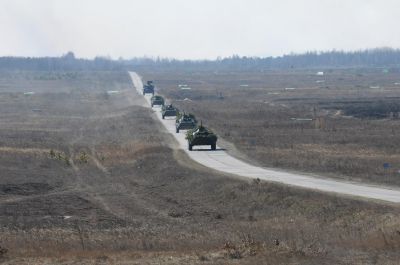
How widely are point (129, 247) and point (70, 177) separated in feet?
86.9

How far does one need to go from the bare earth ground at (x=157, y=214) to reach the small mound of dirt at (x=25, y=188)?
6 cm

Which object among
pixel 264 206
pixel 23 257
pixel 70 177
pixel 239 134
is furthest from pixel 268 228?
pixel 239 134

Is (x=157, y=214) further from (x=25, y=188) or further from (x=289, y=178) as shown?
(x=25, y=188)

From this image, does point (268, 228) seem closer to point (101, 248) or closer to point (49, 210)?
point (101, 248)

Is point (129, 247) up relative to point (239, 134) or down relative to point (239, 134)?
up

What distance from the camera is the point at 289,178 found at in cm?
4556

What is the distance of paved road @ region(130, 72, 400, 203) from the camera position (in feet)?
126

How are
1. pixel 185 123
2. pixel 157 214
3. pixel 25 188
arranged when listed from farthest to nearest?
1. pixel 185 123
2. pixel 25 188
3. pixel 157 214

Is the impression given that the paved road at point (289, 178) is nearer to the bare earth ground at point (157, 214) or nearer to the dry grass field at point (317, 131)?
the bare earth ground at point (157, 214)

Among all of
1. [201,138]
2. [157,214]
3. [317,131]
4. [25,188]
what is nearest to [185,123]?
[317,131]

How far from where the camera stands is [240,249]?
24812mm

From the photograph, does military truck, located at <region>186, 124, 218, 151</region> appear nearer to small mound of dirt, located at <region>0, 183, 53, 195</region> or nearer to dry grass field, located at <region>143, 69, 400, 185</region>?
dry grass field, located at <region>143, 69, 400, 185</region>

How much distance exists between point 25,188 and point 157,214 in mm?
11652

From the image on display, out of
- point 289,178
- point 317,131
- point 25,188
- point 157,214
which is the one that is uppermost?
→ point 157,214
